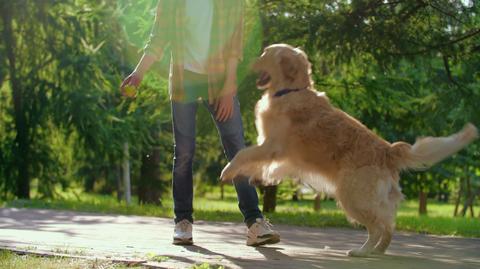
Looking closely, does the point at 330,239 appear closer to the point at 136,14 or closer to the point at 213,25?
the point at 213,25

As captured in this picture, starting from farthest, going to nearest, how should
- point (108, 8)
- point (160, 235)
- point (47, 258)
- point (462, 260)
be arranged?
1. point (108, 8)
2. point (160, 235)
3. point (462, 260)
4. point (47, 258)

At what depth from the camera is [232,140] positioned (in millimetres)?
4926

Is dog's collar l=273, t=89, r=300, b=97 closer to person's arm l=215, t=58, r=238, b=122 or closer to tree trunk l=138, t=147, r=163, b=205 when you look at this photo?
person's arm l=215, t=58, r=238, b=122

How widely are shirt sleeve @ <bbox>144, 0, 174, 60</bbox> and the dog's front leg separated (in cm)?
102

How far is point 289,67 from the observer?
4.70 m

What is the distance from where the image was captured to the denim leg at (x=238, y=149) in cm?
489

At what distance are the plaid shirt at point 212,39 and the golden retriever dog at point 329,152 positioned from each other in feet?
1.04

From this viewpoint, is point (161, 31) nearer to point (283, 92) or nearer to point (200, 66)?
point (200, 66)

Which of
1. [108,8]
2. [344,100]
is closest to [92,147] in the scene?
[108,8]

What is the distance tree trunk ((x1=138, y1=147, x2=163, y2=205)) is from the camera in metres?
19.2

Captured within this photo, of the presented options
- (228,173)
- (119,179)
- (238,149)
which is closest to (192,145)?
(238,149)

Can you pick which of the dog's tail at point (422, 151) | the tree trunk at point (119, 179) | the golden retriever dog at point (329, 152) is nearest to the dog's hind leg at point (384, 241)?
the golden retriever dog at point (329, 152)

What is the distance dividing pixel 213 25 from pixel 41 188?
1333 cm

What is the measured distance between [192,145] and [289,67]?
953mm
